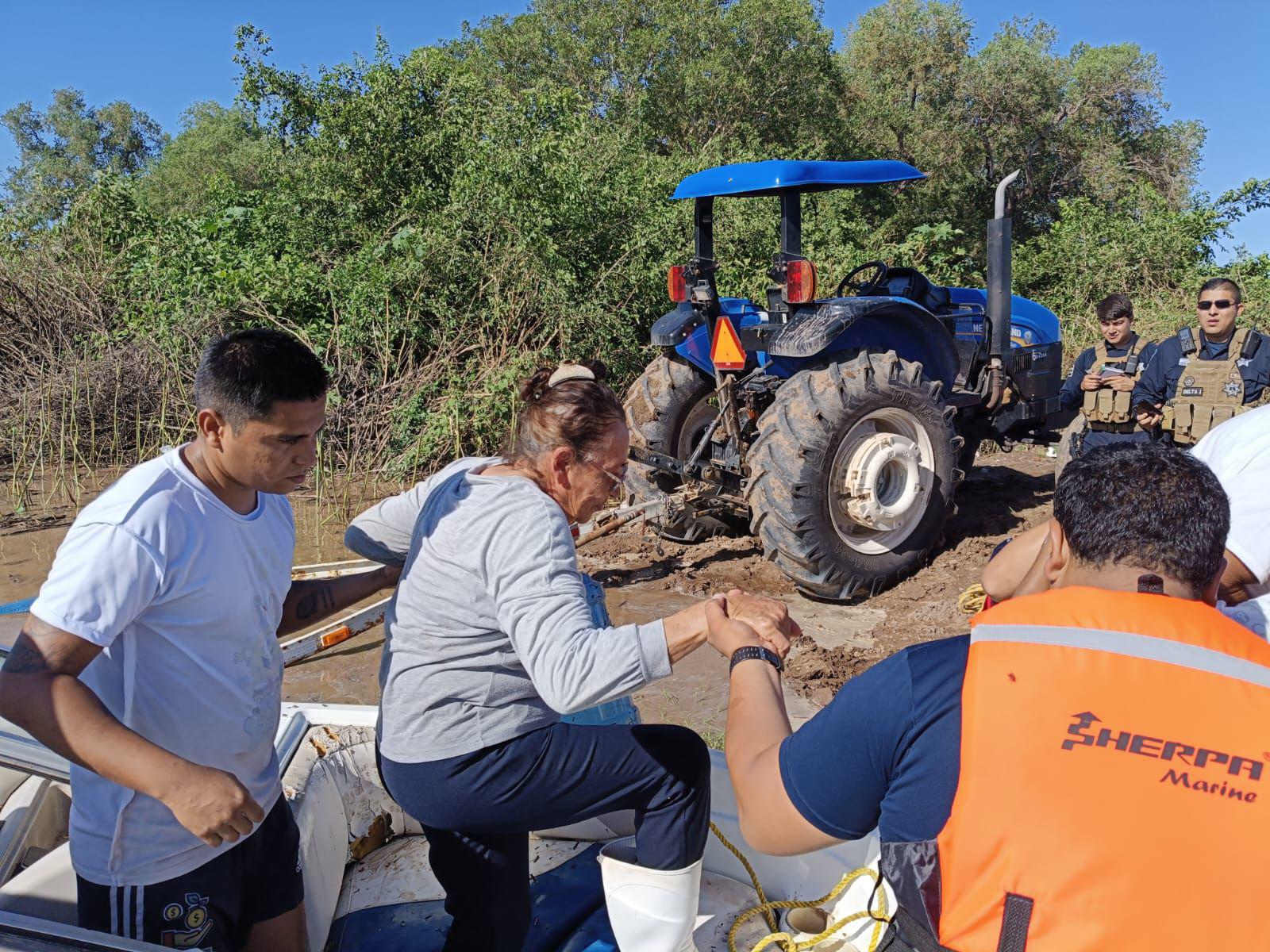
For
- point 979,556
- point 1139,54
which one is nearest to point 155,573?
point 979,556

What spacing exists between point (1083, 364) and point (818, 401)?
230 cm

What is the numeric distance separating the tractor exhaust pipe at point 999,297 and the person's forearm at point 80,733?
5327mm

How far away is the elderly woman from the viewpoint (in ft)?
5.81

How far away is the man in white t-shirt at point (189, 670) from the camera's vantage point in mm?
1491

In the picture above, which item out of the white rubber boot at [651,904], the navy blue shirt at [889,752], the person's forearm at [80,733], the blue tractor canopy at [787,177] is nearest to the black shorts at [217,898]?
the person's forearm at [80,733]

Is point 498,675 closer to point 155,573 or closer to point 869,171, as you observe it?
point 155,573

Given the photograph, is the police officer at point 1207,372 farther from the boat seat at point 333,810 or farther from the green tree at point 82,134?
the green tree at point 82,134

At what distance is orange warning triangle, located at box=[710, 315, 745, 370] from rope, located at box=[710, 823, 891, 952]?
2.97 meters

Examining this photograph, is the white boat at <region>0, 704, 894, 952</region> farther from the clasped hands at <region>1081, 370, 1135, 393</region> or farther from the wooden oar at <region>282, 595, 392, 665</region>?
the clasped hands at <region>1081, 370, 1135, 393</region>

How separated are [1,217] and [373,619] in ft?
33.7

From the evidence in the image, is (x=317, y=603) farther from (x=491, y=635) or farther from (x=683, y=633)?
(x=683, y=633)

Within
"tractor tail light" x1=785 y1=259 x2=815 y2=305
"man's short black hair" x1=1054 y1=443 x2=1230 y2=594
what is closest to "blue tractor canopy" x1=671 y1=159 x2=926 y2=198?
"tractor tail light" x1=785 y1=259 x2=815 y2=305

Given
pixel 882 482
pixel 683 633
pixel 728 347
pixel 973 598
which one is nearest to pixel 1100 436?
pixel 882 482

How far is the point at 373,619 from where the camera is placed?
2965 millimetres
